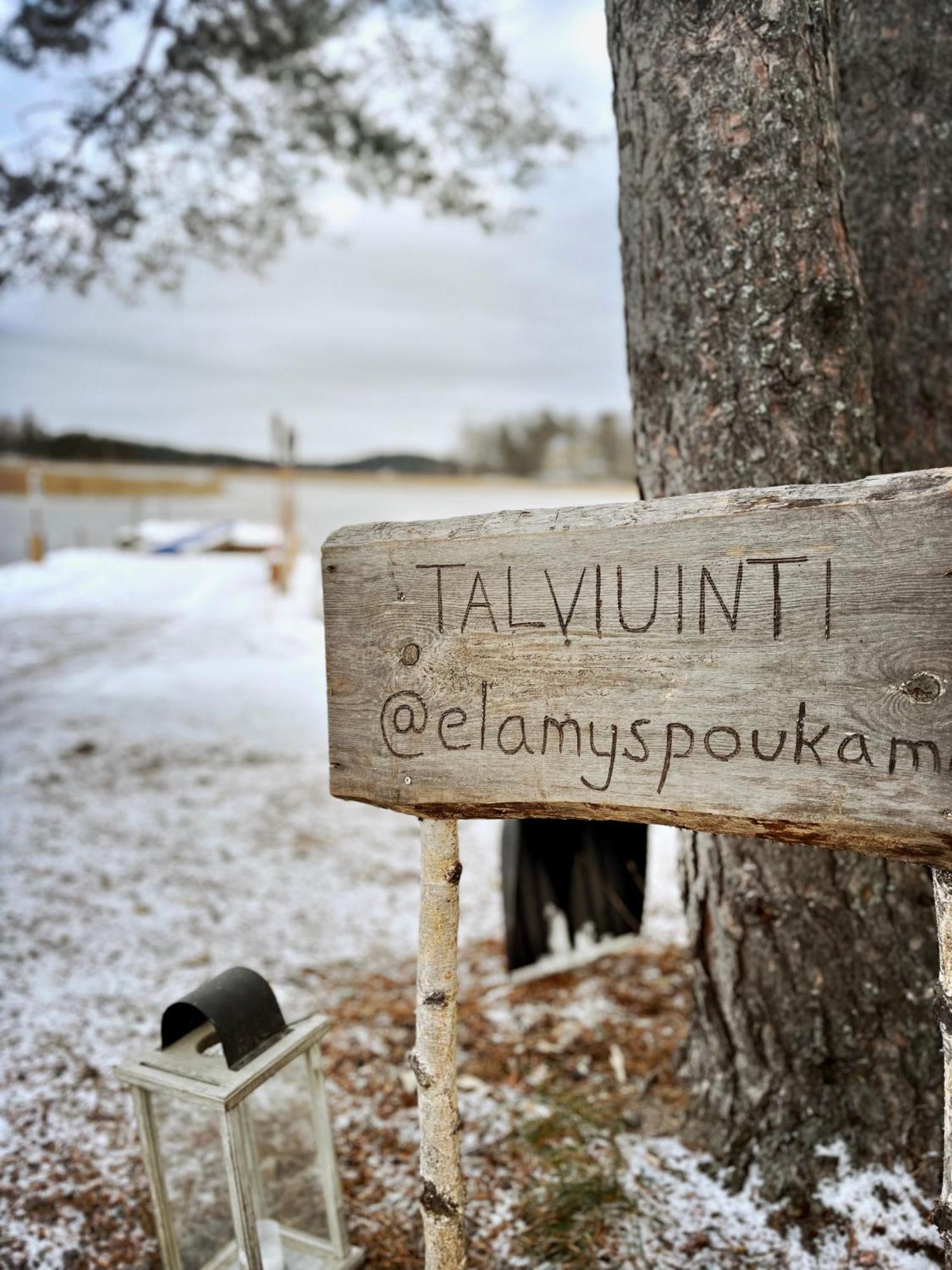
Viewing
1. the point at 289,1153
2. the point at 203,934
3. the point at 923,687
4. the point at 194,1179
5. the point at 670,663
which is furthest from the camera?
the point at 203,934

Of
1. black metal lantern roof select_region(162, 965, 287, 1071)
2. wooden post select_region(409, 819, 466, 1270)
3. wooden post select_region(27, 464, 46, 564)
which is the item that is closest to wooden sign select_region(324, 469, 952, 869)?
wooden post select_region(409, 819, 466, 1270)

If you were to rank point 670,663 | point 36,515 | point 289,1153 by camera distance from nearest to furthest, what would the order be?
point 670,663, point 289,1153, point 36,515

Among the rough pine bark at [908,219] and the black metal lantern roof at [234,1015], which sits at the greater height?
the rough pine bark at [908,219]

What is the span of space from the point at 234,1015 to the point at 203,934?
1.66m

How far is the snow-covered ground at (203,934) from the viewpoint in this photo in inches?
66.5

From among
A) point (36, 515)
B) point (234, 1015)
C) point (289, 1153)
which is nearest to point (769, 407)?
point (234, 1015)

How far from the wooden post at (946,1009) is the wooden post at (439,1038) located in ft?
2.05

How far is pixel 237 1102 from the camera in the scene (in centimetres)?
139

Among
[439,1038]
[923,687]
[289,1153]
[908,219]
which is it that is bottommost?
[289,1153]

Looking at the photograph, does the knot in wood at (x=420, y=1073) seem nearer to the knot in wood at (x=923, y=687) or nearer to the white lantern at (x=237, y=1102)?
the white lantern at (x=237, y=1102)

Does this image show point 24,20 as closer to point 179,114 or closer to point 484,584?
point 179,114

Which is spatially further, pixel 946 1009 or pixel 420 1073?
pixel 420 1073

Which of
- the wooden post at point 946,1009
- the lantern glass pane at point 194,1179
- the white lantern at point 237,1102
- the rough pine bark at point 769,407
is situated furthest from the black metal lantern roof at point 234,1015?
the wooden post at point 946,1009

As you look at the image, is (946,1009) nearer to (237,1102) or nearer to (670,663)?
(670,663)
